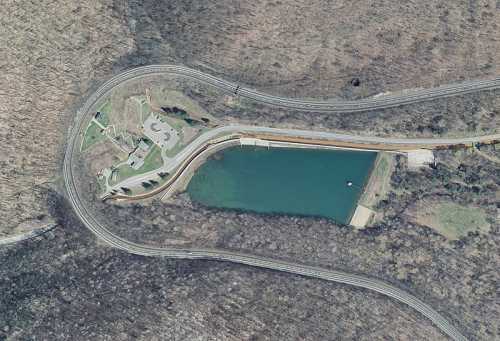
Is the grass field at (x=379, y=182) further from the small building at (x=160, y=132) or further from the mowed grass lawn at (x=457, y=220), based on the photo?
the small building at (x=160, y=132)

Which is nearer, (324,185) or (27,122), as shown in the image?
(27,122)

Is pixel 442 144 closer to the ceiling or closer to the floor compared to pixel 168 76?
closer to the ceiling

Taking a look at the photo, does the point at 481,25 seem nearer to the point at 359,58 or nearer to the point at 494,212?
the point at 359,58

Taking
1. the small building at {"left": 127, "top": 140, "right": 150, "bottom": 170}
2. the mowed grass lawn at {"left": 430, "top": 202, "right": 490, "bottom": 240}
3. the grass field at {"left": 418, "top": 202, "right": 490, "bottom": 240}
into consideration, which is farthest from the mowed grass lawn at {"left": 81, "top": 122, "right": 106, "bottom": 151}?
the mowed grass lawn at {"left": 430, "top": 202, "right": 490, "bottom": 240}

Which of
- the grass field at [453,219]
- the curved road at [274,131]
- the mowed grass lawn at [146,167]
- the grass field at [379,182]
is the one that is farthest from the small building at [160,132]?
the grass field at [453,219]

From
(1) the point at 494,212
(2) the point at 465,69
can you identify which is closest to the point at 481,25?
(2) the point at 465,69
